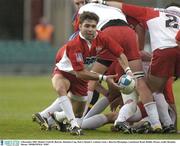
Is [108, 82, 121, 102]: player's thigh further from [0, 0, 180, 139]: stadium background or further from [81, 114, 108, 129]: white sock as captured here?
[0, 0, 180, 139]: stadium background

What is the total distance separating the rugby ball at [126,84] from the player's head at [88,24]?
70cm

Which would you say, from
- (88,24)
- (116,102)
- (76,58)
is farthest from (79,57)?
(116,102)

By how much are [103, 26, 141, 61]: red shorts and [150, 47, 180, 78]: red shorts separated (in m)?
0.26

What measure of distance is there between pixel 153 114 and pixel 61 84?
129 centimetres

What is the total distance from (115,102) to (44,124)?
112 cm

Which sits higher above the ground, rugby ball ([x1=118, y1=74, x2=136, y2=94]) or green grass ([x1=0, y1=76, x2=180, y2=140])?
rugby ball ([x1=118, y1=74, x2=136, y2=94])

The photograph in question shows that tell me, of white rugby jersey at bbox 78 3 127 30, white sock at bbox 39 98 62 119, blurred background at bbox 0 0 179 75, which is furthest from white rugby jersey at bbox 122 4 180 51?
blurred background at bbox 0 0 179 75

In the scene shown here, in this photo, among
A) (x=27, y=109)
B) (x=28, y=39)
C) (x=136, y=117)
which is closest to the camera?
(x=136, y=117)

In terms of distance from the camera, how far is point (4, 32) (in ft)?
105

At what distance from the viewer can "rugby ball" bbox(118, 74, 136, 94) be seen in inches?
418

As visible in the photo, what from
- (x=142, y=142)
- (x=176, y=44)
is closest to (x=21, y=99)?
(x=176, y=44)

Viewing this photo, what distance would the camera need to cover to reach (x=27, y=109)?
52.7ft

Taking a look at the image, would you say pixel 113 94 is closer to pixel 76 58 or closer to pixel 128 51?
pixel 128 51

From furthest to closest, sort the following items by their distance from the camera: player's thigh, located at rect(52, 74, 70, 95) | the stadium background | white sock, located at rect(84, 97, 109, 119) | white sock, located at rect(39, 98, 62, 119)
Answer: the stadium background < white sock, located at rect(39, 98, 62, 119) < white sock, located at rect(84, 97, 109, 119) < player's thigh, located at rect(52, 74, 70, 95)
